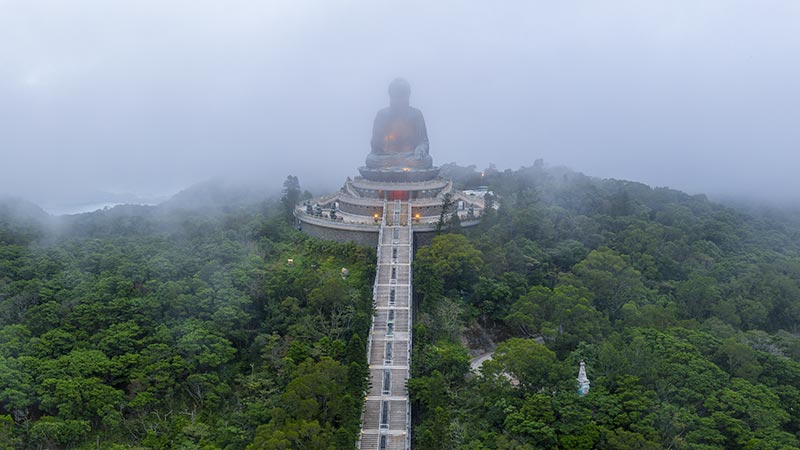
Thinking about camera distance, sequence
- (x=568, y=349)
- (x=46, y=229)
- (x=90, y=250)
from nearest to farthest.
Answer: (x=568, y=349)
(x=90, y=250)
(x=46, y=229)

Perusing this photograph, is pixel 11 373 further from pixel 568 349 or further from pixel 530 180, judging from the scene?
pixel 530 180

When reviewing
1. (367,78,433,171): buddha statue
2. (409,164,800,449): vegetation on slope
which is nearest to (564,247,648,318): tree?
(409,164,800,449): vegetation on slope

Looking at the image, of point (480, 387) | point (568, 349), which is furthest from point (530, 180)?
point (480, 387)

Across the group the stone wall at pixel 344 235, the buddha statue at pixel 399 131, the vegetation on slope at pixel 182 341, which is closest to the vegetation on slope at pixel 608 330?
the vegetation on slope at pixel 182 341

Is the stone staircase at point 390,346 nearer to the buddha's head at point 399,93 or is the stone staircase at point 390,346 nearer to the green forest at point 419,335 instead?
the green forest at point 419,335

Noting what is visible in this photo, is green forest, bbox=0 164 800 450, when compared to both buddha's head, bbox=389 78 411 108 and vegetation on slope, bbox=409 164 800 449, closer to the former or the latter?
vegetation on slope, bbox=409 164 800 449

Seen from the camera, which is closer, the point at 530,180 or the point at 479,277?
the point at 479,277

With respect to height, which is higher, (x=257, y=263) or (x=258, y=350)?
(x=257, y=263)
